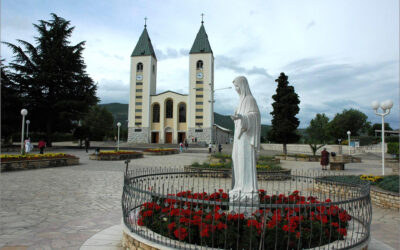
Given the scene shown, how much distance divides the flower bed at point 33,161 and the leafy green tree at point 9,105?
698 inches

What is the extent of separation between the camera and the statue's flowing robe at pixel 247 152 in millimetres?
4570

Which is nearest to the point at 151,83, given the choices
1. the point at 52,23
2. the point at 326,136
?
the point at 52,23

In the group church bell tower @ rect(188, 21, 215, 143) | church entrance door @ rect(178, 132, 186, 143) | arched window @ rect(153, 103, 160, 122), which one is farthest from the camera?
arched window @ rect(153, 103, 160, 122)

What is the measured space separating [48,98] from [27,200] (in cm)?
3090

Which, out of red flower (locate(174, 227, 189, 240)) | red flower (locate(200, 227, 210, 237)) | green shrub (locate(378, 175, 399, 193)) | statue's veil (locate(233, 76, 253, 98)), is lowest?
green shrub (locate(378, 175, 399, 193))

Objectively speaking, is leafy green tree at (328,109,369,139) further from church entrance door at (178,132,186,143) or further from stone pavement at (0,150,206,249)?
stone pavement at (0,150,206,249)

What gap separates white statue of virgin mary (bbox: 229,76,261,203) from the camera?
457cm

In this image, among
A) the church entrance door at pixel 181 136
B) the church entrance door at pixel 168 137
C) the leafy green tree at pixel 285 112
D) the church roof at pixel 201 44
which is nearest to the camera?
the leafy green tree at pixel 285 112

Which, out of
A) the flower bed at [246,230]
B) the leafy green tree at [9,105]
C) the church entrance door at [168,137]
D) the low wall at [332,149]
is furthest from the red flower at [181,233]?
the church entrance door at [168,137]

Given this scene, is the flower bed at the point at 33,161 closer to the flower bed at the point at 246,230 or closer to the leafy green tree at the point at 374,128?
the flower bed at the point at 246,230

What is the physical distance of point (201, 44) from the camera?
179 feet

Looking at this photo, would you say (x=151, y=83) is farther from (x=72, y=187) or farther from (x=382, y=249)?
(x=382, y=249)

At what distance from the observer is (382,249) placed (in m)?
4.71

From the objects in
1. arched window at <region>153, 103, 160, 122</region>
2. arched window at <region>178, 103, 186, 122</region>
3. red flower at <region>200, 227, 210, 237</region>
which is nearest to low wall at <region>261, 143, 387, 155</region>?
arched window at <region>178, 103, 186, 122</region>
